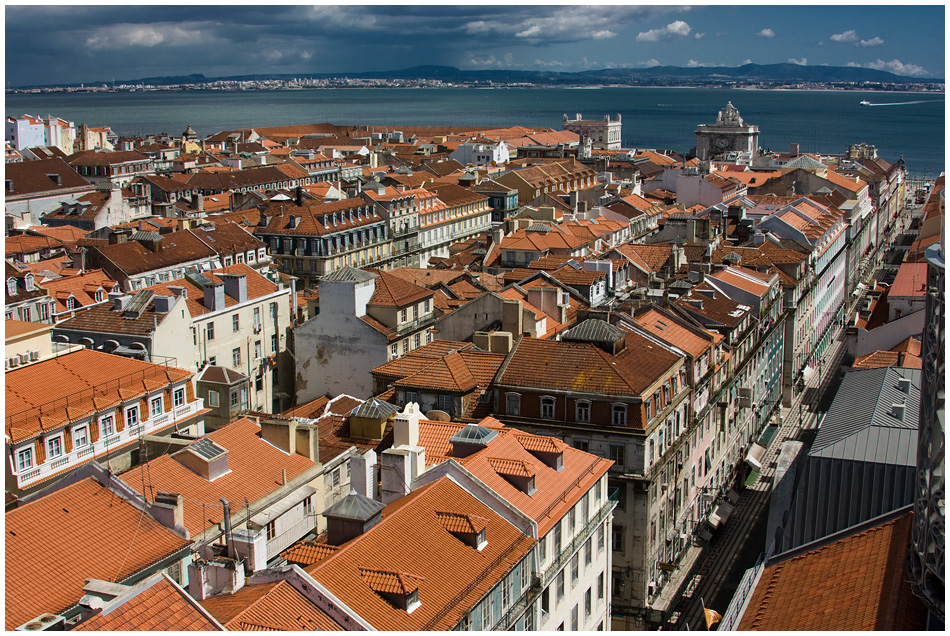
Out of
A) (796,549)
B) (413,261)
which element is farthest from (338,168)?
(796,549)

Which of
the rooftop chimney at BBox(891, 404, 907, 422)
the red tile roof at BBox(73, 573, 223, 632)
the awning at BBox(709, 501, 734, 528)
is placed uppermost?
the red tile roof at BBox(73, 573, 223, 632)

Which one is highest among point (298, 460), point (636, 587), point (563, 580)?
point (298, 460)

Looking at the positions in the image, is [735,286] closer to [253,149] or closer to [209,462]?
[209,462]

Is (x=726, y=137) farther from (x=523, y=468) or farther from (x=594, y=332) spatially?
(x=523, y=468)

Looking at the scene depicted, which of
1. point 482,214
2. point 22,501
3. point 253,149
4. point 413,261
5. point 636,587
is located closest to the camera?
point 22,501

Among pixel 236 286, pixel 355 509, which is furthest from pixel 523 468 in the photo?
pixel 236 286

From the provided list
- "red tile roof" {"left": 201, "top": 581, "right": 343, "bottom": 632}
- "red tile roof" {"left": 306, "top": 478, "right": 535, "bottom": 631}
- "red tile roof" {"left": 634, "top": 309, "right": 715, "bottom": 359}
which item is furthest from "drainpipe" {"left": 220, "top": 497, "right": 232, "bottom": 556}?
"red tile roof" {"left": 634, "top": 309, "right": 715, "bottom": 359}

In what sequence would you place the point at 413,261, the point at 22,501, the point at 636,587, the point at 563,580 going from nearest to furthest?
1. the point at 22,501
2. the point at 563,580
3. the point at 636,587
4. the point at 413,261

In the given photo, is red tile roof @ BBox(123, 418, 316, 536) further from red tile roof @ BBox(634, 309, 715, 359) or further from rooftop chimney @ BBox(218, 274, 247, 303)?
rooftop chimney @ BBox(218, 274, 247, 303)
